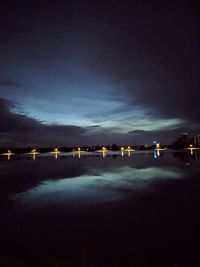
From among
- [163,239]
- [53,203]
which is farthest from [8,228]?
[163,239]

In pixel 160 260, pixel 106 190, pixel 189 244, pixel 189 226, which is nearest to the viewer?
pixel 160 260

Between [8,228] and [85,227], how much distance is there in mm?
3404

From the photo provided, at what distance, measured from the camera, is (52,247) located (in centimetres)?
854

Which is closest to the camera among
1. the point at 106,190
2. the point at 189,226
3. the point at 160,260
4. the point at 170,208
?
the point at 160,260

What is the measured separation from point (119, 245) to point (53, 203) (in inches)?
268

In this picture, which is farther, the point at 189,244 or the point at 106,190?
the point at 106,190

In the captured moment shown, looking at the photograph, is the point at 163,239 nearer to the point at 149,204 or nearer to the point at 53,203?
the point at 149,204

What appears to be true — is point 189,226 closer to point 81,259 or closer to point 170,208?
point 170,208

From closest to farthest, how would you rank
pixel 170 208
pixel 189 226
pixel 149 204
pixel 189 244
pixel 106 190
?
pixel 189 244, pixel 189 226, pixel 170 208, pixel 149 204, pixel 106 190

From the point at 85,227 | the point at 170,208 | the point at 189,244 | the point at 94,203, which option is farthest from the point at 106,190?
the point at 189,244

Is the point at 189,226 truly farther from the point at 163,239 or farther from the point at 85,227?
the point at 85,227

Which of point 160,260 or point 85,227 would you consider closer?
point 160,260

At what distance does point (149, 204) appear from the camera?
1376 centimetres

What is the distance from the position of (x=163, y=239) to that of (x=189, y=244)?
93cm
